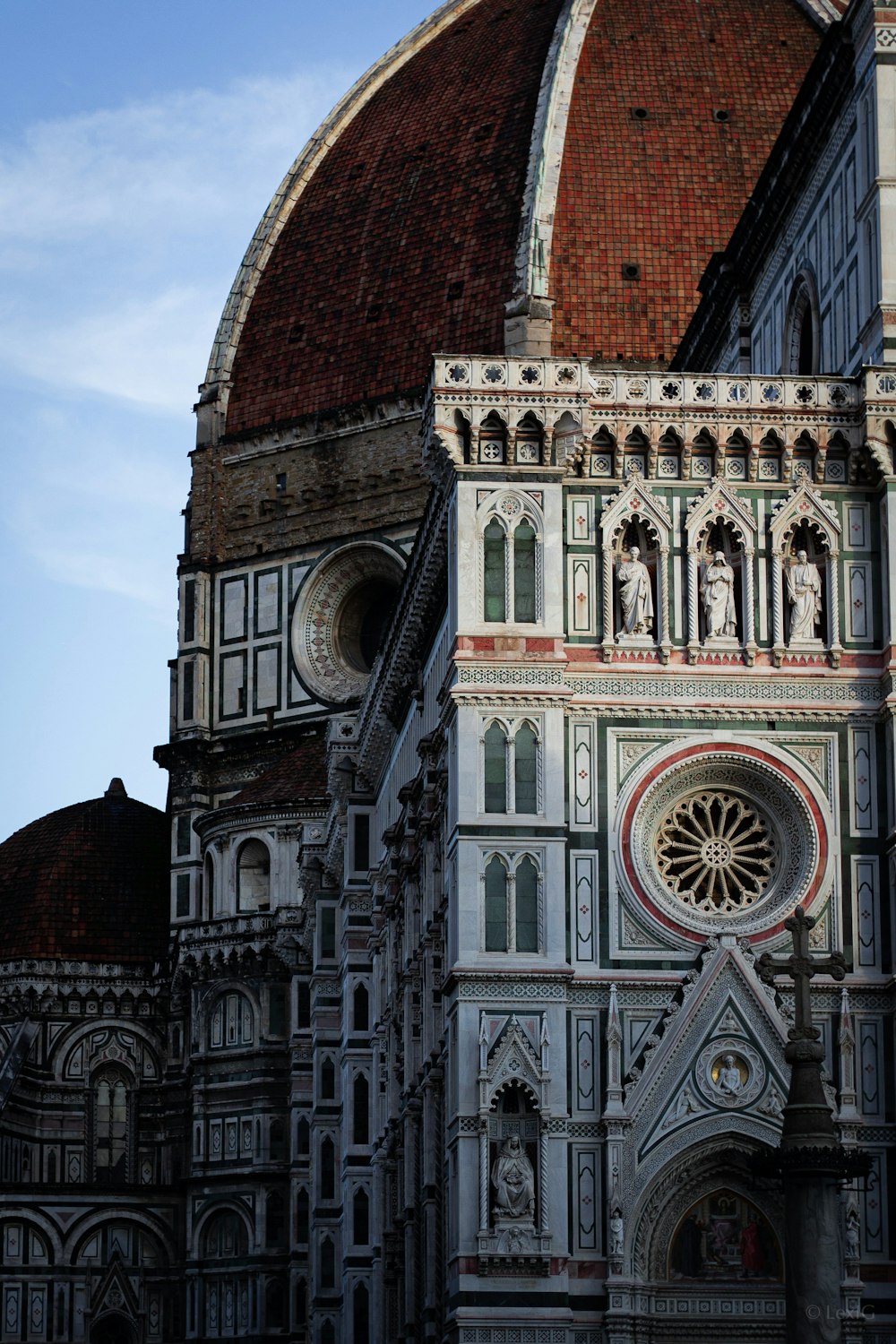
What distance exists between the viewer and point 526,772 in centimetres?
3612

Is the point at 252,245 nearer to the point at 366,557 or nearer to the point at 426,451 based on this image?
the point at 366,557

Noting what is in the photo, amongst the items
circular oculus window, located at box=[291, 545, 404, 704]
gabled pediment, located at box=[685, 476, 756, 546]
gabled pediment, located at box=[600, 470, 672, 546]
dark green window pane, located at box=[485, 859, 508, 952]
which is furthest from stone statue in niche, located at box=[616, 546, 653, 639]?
circular oculus window, located at box=[291, 545, 404, 704]

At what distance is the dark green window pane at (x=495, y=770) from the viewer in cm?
3597

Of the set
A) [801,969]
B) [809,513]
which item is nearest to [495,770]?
[809,513]

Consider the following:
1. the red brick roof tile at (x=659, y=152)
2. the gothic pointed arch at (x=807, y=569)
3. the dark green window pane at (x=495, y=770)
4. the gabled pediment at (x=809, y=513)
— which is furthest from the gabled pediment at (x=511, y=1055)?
the red brick roof tile at (x=659, y=152)

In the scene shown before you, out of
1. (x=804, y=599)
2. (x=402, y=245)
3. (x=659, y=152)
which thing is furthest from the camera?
(x=402, y=245)

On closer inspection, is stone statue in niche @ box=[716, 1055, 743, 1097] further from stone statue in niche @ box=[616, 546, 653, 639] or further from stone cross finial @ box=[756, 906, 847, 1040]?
stone statue in niche @ box=[616, 546, 653, 639]

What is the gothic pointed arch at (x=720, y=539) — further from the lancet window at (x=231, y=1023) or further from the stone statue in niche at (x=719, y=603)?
the lancet window at (x=231, y=1023)

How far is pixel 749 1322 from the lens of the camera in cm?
3531

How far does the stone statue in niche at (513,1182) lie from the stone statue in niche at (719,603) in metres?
6.61

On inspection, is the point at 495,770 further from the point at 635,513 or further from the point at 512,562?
the point at 635,513

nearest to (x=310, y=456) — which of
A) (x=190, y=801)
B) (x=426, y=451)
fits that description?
(x=190, y=801)

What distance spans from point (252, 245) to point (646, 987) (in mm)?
41007

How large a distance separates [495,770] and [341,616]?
107 ft
